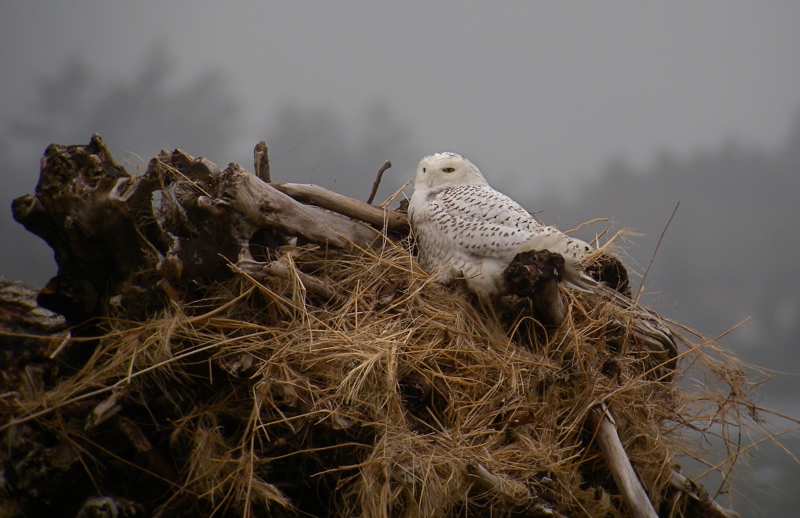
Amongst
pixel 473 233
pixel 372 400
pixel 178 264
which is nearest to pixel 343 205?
pixel 473 233

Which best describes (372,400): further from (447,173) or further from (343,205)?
(447,173)

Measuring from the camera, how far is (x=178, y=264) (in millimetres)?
1689

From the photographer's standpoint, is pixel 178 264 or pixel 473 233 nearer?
pixel 178 264

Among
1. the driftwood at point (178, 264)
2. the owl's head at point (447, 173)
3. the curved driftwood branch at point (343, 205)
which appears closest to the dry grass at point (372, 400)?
the driftwood at point (178, 264)

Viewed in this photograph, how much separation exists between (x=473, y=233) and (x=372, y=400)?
57 centimetres

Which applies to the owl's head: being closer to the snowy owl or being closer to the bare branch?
the snowy owl

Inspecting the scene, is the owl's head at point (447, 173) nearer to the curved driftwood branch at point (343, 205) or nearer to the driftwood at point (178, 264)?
the curved driftwood branch at point (343, 205)

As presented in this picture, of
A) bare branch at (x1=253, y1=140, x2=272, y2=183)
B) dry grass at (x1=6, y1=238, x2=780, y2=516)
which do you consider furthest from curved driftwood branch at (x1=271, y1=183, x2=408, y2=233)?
dry grass at (x1=6, y1=238, x2=780, y2=516)

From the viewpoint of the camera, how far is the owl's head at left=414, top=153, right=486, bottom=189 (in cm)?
212

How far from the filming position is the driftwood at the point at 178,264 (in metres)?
1.57

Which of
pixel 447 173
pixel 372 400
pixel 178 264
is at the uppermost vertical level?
pixel 447 173

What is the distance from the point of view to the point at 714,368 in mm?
2018

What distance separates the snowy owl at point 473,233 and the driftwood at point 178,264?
95 mm

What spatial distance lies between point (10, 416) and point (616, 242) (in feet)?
6.33
